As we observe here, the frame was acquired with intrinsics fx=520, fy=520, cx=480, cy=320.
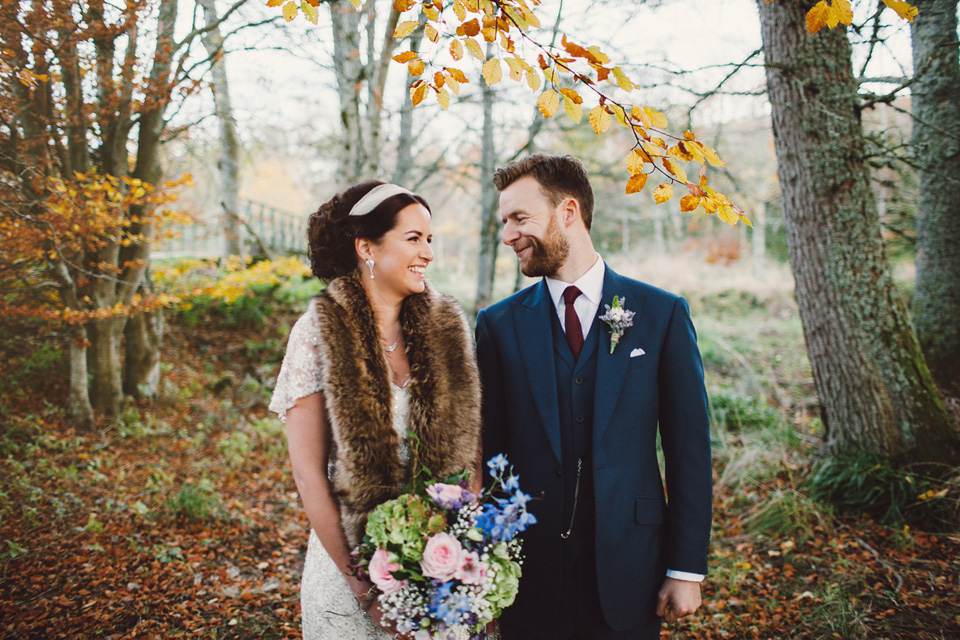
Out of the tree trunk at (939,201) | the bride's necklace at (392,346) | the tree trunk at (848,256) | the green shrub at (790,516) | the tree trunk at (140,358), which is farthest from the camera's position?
the tree trunk at (140,358)

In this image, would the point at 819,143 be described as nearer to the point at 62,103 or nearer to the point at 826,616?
the point at 826,616

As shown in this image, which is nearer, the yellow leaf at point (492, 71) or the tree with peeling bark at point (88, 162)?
the yellow leaf at point (492, 71)

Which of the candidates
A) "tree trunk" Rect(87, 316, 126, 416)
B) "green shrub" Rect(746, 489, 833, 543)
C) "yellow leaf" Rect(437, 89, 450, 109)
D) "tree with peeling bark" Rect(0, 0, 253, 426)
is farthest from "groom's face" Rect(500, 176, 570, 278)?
"tree trunk" Rect(87, 316, 126, 416)

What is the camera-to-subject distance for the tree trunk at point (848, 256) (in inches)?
144

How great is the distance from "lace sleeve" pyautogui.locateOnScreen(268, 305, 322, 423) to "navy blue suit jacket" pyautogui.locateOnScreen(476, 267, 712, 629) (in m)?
0.78

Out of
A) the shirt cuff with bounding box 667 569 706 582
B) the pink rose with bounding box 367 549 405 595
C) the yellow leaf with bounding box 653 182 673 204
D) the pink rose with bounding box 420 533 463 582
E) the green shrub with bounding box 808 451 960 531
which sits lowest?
the green shrub with bounding box 808 451 960 531

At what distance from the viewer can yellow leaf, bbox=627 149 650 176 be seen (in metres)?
1.95

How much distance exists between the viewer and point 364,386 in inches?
77.0

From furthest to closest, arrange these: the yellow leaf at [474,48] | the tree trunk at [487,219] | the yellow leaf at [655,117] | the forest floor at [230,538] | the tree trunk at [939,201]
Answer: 1. the tree trunk at [487,219]
2. the tree trunk at [939,201]
3. the forest floor at [230,538]
4. the yellow leaf at [474,48]
5. the yellow leaf at [655,117]

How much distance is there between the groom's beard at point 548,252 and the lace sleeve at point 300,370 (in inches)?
35.6

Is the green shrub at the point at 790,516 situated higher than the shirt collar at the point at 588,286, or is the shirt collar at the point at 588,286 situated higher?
the shirt collar at the point at 588,286

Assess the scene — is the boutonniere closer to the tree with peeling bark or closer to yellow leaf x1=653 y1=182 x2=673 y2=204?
yellow leaf x1=653 y1=182 x2=673 y2=204

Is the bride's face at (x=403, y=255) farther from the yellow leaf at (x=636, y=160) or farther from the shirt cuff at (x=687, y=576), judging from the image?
the shirt cuff at (x=687, y=576)

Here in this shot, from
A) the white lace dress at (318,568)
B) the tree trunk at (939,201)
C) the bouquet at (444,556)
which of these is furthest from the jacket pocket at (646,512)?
the tree trunk at (939,201)
